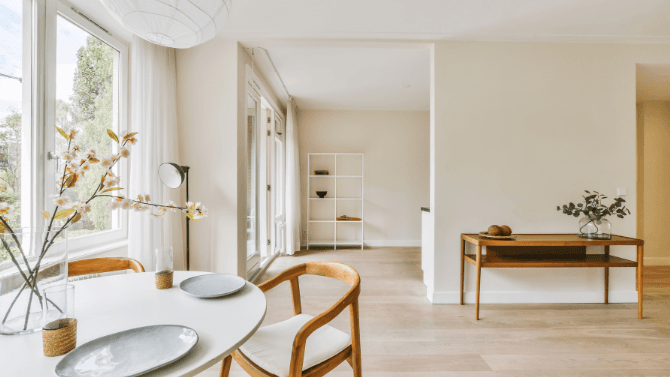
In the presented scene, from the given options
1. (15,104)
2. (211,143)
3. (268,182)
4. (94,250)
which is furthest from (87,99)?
(268,182)

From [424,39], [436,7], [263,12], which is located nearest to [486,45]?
[424,39]

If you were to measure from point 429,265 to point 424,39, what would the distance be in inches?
89.2

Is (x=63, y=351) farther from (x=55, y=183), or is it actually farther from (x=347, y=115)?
(x=347, y=115)

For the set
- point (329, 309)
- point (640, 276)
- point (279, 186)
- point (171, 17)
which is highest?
point (171, 17)

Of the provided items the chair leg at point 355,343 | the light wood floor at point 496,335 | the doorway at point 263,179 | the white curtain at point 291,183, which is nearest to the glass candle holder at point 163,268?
the chair leg at point 355,343

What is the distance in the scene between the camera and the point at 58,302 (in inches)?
32.5

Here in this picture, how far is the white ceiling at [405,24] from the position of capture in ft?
8.00

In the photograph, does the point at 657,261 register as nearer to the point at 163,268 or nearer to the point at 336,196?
the point at 336,196

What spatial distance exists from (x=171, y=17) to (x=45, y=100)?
1390 mm

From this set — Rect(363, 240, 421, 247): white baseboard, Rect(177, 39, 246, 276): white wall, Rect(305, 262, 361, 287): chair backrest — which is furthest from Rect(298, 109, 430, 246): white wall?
Rect(305, 262, 361, 287): chair backrest

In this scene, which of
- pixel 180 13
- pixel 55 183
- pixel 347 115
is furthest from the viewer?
pixel 347 115

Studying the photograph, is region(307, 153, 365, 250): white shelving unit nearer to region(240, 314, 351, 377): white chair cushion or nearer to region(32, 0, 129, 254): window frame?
region(32, 0, 129, 254): window frame

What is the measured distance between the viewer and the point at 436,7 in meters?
2.48

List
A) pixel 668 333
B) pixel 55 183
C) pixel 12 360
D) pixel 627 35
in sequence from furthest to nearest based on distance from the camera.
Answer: pixel 627 35, pixel 668 333, pixel 55 183, pixel 12 360
